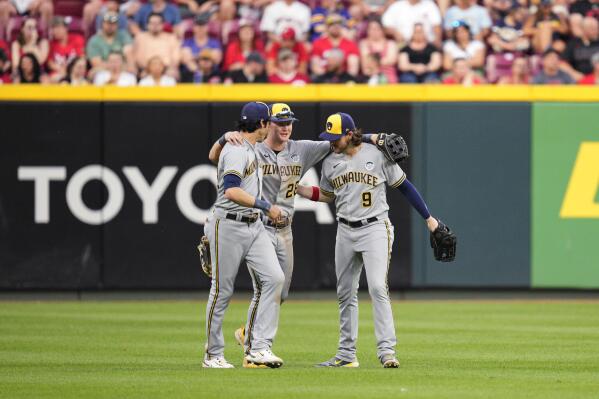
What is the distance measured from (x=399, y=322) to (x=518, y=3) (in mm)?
7552

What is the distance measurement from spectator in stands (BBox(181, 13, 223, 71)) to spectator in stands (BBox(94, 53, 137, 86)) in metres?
0.94

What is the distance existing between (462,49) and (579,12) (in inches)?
77.4

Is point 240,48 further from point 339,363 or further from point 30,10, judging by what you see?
point 339,363

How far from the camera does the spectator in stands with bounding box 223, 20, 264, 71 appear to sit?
19.0 m

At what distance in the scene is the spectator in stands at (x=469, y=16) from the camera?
19.9m

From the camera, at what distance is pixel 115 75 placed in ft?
60.8

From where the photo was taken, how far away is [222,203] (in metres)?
10.1

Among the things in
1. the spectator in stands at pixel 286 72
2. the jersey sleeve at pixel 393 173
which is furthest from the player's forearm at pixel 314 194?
the spectator in stands at pixel 286 72

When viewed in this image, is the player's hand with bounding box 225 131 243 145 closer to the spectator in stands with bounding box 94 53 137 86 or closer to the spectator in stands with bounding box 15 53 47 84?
the spectator in stands with bounding box 94 53 137 86

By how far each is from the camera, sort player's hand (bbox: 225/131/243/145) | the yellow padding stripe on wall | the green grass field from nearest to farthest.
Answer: the green grass field
player's hand (bbox: 225/131/243/145)
the yellow padding stripe on wall

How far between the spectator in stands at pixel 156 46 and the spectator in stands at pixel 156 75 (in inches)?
16.8

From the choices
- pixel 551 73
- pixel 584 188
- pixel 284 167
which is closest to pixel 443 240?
pixel 284 167

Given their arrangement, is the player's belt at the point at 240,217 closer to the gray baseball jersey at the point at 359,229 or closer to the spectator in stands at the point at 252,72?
the gray baseball jersey at the point at 359,229

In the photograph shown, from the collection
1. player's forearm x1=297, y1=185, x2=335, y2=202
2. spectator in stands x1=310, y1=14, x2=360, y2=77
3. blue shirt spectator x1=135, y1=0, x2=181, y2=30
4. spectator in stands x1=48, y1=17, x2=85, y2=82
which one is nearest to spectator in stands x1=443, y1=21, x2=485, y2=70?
spectator in stands x1=310, y1=14, x2=360, y2=77
